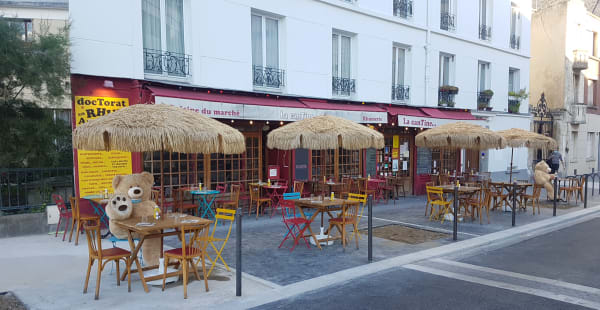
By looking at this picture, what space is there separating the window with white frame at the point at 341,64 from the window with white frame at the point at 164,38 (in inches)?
198

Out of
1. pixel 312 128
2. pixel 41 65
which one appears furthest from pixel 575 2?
pixel 41 65

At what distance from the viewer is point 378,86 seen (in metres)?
14.4

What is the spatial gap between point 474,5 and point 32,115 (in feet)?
53.8

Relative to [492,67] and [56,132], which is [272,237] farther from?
[492,67]

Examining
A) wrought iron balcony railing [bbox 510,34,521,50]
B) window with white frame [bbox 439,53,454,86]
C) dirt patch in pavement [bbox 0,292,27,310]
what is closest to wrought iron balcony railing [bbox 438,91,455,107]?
window with white frame [bbox 439,53,454,86]

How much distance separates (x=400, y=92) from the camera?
15.3 m

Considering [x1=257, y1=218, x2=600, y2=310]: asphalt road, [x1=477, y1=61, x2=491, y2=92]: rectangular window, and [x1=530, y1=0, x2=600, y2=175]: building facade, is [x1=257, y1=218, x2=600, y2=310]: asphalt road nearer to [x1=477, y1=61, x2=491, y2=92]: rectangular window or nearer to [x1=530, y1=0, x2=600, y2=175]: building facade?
[x1=477, y1=61, x2=491, y2=92]: rectangular window

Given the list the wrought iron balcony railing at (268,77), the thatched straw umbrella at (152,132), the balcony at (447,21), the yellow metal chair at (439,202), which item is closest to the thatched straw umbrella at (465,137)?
the yellow metal chair at (439,202)

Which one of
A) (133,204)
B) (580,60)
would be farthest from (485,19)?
(133,204)

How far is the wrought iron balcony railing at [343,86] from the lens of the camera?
13.3 meters

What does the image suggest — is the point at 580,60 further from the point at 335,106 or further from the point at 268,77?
the point at 268,77

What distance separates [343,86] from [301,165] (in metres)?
3.05

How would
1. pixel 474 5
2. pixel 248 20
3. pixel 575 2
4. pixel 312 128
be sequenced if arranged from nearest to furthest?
pixel 312 128 < pixel 248 20 < pixel 474 5 < pixel 575 2

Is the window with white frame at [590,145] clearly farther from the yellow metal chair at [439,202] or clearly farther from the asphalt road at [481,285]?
the asphalt road at [481,285]
